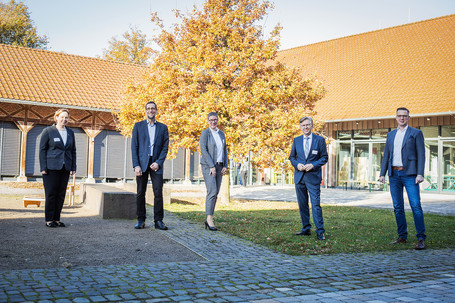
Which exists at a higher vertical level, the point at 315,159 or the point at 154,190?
the point at 315,159

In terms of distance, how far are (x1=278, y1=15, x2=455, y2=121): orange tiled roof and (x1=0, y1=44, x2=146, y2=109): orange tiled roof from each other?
8.25 metres

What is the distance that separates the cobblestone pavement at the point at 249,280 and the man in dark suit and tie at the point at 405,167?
0.98 metres

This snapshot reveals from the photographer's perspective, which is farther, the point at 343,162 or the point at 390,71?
the point at 343,162

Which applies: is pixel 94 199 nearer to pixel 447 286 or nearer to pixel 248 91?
pixel 248 91

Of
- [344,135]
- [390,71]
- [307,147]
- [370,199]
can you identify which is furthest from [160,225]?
[390,71]

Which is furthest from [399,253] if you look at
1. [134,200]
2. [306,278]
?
[134,200]

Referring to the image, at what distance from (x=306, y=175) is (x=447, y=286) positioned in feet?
9.80

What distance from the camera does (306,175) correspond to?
7.04m

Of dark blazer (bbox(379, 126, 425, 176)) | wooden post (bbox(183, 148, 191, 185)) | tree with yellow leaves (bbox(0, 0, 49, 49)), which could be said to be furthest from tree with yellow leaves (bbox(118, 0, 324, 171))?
tree with yellow leaves (bbox(0, 0, 49, 49))

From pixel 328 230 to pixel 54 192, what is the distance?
4.49m

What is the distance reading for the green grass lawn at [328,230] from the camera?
6285 mm

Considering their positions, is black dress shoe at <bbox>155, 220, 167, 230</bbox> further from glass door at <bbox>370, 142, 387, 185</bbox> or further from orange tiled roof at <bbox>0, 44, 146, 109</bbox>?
glass door at <bbox>370, 142, 387, 185</bbox>

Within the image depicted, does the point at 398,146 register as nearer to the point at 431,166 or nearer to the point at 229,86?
the point at 229,86

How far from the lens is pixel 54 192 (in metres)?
7.21
